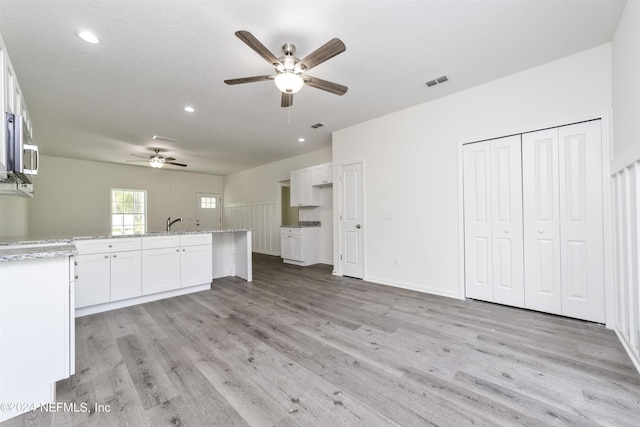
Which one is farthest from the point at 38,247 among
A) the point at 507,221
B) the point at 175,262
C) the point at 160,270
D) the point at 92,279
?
the point at 507,221

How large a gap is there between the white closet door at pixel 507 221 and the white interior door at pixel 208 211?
8.86 m

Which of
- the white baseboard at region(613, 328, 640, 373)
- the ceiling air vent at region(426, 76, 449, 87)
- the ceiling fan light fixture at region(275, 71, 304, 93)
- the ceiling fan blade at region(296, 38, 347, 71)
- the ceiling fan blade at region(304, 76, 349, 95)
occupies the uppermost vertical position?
the ceiling air vent at region(426, 76, 449, 87)

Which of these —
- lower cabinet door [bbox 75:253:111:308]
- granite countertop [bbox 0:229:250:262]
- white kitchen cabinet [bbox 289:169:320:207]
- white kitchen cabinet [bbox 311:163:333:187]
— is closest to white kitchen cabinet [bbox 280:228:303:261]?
white kitchen cabinet [bbox 289:169:320:207]

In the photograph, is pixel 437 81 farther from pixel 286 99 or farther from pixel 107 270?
pixel 107 270

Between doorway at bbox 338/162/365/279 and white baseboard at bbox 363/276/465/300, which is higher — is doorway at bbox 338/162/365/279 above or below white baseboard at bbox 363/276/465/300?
above

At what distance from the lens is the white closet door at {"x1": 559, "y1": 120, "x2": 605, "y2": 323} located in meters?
2.59

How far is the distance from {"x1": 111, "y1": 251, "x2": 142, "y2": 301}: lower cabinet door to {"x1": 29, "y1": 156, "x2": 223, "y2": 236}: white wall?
11.9ft

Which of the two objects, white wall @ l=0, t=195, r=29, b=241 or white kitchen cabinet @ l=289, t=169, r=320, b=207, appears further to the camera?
white kitchen cabinet @ l=289, t=169, r=320, b=207

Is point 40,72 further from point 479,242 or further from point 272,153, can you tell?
point 479,242

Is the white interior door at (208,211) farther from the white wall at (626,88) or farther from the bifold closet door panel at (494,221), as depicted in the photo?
the white wall at (626,88)

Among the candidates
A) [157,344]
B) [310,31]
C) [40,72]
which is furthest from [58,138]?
[310,31]

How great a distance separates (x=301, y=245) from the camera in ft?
19.7

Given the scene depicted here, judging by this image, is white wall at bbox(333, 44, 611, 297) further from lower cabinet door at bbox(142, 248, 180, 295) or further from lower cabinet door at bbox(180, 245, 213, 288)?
lower cabinet door at bbox(142, 248, 180, 295)

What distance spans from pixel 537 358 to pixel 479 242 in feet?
5.06
